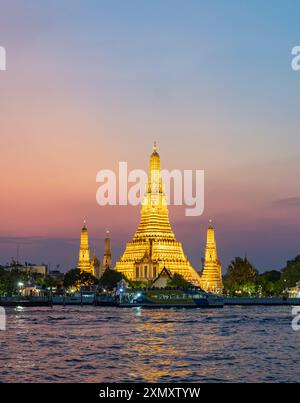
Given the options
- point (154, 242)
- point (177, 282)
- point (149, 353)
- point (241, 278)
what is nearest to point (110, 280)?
point (154, 242)

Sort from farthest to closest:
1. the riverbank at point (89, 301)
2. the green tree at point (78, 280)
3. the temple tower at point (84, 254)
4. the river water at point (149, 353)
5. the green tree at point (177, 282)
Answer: the temple tower at point (84, 254)
the green tree at point (78, 280)
the green tree at point (177, 282)
the riverbank at point (89, 301)
the river water at point (149, 353)

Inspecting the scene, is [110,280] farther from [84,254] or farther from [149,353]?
[149,353]

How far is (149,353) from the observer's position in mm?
46250

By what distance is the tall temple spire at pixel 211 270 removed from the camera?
180 m

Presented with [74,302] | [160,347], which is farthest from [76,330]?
[74,302]

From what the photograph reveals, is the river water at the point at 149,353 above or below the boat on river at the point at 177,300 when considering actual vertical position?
below

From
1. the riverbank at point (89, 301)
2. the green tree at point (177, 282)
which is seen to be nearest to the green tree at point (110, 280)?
the riverbank at point (89, 301)

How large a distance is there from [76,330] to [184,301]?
201 ft

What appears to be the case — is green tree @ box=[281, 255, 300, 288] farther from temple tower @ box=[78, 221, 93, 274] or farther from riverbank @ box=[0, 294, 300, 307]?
temple tower @ box=[78, 221, 93, 274]

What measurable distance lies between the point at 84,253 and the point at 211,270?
3364cm

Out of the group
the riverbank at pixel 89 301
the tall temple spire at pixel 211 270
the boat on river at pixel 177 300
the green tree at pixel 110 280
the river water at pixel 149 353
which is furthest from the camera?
the tall temple spire at pixel 211 270

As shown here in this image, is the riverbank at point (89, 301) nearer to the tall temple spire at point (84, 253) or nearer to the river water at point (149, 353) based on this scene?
the tall temple spire at point (84, 253)

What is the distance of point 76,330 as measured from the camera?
65750mm

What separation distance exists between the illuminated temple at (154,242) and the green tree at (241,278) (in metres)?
8.57
